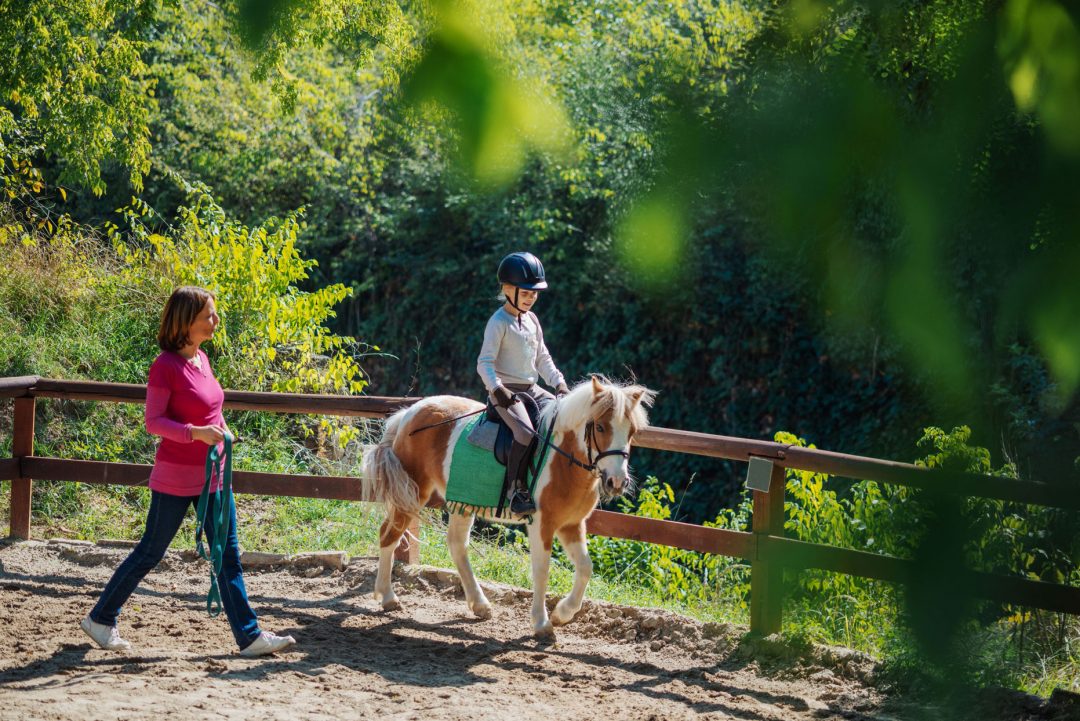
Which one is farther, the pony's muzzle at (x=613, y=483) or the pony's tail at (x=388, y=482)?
the pony's tail at (x=388, y=482)

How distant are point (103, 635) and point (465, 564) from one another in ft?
5.63

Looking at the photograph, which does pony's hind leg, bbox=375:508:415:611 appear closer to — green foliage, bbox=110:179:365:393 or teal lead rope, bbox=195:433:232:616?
teal lead rope, bbox=195:433:232:616

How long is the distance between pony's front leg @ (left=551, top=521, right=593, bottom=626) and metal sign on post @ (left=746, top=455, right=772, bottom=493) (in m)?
0.84

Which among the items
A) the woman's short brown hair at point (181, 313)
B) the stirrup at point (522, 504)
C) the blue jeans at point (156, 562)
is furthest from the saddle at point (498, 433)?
the woman's short brown hair at point (181, 313)

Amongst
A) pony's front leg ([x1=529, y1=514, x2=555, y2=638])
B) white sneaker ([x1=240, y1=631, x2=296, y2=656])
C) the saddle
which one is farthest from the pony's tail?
white sneaker ([x1=240, y1=631, x2=296, y2=656])

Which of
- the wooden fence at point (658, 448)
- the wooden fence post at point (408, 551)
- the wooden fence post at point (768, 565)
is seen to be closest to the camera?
the wooden fence at point (658, 448)

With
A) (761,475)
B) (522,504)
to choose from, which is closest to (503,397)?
(522,504)

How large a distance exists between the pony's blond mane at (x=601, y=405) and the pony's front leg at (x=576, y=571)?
0.53 metres

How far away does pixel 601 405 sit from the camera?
475 cm

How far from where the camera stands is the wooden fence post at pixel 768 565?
488 cm

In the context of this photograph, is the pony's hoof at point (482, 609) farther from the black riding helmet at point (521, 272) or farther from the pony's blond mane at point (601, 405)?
the black riding helmet at point (521, 272)

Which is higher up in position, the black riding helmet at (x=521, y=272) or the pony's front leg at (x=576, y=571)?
the black riding helmet at (x=521, y=272)

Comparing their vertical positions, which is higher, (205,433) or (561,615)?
(205,433)

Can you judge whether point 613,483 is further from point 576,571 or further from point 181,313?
point 181,313
